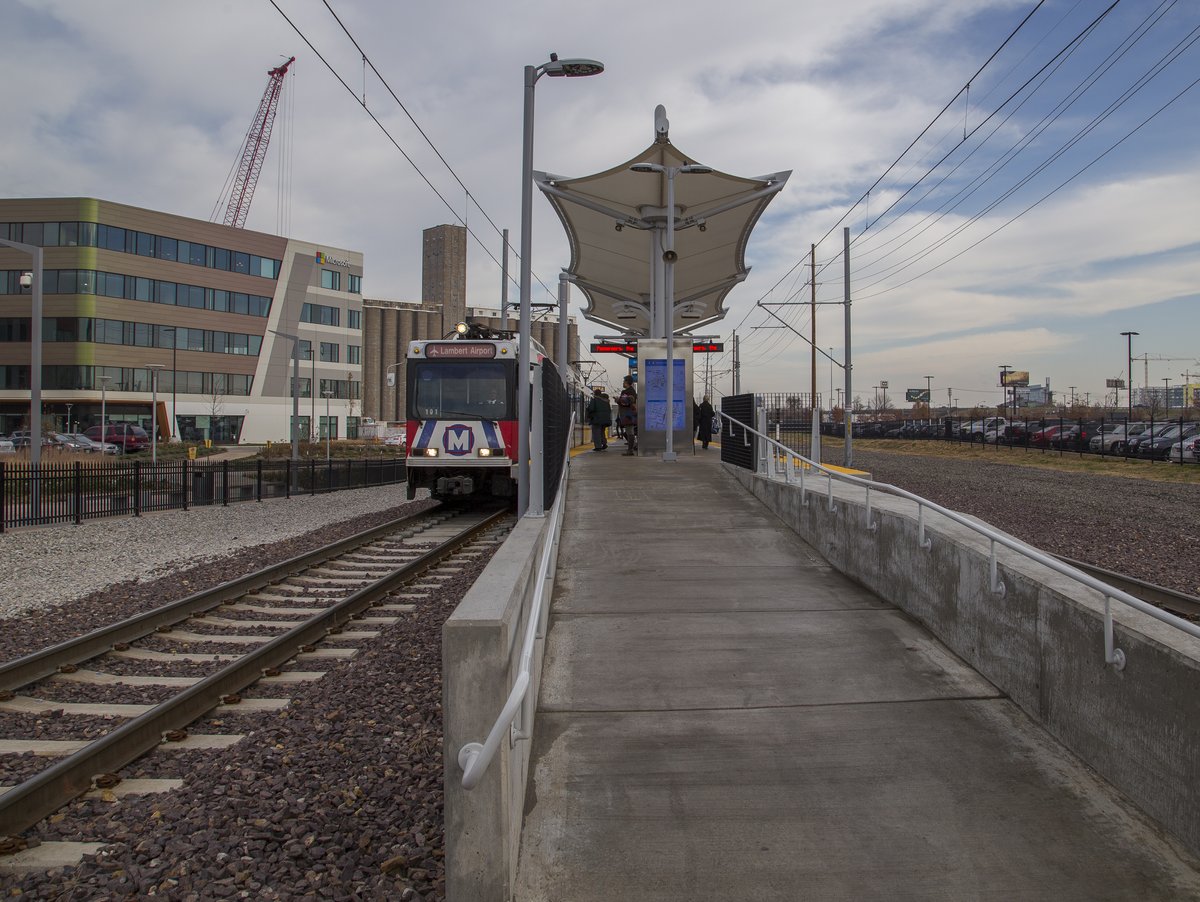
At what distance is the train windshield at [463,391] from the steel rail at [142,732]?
816 centimetres

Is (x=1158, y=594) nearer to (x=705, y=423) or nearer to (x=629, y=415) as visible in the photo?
(x=629, y=415)

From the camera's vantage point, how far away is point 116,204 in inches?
2499

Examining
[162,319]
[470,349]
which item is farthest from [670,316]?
[162,319]

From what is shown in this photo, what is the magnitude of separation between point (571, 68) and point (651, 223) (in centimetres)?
1284

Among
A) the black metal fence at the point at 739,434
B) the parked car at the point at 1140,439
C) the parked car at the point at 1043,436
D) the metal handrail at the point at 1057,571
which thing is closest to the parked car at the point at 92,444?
the black metal fence at the point at 739,434

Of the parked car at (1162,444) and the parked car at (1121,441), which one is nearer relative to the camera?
the parked car at (1162,444)

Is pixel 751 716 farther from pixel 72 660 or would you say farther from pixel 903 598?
pixel 72 660

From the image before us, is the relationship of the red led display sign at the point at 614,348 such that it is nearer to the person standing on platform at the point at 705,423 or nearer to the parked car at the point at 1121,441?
the person standing on platform at the point at 705,423

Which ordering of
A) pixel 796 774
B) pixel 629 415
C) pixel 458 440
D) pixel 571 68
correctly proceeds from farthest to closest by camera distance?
pixel 629 415, pixel 458 440, pixel 571 68, pixel 796 774

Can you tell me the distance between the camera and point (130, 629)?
325 inches

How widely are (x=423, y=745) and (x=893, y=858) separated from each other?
2.80 metres

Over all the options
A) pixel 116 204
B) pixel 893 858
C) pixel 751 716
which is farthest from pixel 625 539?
pixel 116 204

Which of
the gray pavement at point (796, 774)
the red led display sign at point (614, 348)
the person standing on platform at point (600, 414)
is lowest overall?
the gray pavement at point (796, 774)

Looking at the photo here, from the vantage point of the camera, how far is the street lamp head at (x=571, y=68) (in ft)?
39.7
